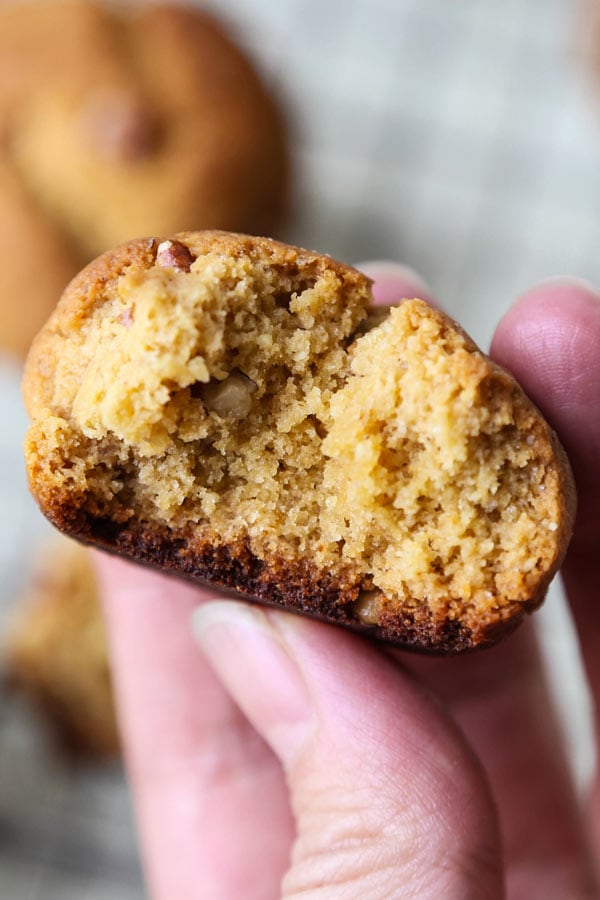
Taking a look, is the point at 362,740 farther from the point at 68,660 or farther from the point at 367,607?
the point at 68,660

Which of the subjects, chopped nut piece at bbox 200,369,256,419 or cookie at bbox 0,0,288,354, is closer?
chopped nut piece at bbox 200,369,256,419

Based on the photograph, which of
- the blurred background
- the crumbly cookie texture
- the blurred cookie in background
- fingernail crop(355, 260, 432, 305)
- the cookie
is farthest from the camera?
the blurred background

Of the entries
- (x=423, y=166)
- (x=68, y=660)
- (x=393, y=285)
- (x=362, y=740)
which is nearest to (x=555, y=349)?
(x=393, y=285)

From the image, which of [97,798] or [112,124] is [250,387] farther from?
[97,798]

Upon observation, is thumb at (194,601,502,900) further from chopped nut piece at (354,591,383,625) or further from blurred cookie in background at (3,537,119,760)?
blurred cookie in background at (3,537,119,760)

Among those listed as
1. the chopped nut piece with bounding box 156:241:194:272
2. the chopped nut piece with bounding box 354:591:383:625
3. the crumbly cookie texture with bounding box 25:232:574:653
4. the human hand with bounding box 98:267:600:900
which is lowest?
the human hand with bounding box 98:267:600:900

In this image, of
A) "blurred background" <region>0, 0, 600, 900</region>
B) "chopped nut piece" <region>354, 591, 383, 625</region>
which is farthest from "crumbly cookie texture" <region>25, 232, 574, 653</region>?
"blurred background" <region>0, 0, 600, 900</region>

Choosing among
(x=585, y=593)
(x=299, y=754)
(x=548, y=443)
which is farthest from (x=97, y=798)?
(x=548, y=443)

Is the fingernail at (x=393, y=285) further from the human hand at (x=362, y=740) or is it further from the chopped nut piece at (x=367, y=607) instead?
the chopped nut piece at (x=367, y=607)
